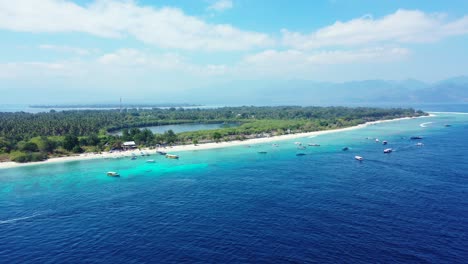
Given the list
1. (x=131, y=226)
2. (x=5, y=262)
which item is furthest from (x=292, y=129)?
(x=5, y=262)

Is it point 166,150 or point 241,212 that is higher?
point 166,150

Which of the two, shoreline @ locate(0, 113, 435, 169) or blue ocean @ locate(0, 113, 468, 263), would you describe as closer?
blue ocean @ locate(0, 113, 468, 263)

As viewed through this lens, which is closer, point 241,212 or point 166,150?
point 241,212

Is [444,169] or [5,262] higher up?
[444,169]

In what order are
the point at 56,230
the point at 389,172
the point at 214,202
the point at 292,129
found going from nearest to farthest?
the point at 56,230 < the point at 214,202 < the point at 389,172 < the point at 292,129

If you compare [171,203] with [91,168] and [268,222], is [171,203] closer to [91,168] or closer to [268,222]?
[268,222]

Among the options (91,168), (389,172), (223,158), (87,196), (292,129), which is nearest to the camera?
(87,196)

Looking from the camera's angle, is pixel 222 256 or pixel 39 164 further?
pixel 39 164

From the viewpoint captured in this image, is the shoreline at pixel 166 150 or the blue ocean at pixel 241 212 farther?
the shoreline at pixel 166 150
